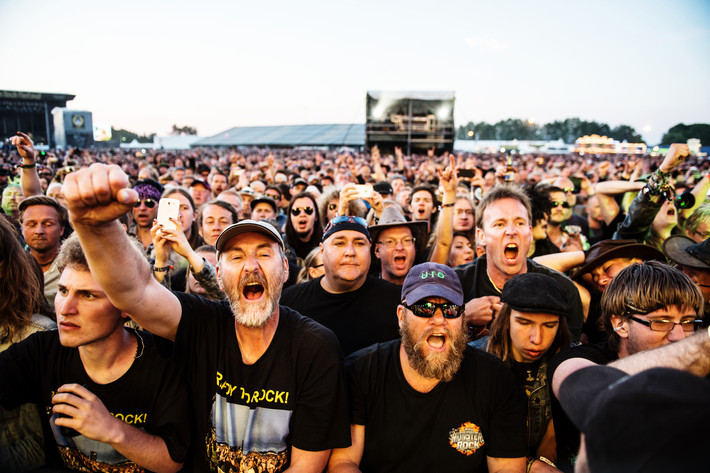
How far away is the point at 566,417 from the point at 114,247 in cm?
231

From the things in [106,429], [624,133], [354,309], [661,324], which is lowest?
[106,429]

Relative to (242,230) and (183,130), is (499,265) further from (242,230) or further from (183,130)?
(183,130)

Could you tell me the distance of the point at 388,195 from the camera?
7.38 meters

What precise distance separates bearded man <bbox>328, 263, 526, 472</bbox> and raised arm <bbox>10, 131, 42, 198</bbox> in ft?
14.2

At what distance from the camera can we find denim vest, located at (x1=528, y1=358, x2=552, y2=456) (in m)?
2.29

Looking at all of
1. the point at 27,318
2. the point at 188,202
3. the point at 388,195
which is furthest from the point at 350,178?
the point at 27,318

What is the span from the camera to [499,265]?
3.10m

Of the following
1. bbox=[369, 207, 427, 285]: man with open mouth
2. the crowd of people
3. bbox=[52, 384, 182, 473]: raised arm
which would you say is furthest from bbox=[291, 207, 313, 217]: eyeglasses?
bbox=[52, 384, 182, 473]: raised arm

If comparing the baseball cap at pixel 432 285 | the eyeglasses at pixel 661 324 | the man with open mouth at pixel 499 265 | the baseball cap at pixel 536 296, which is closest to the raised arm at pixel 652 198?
the man with open mouth at pixel 499 265

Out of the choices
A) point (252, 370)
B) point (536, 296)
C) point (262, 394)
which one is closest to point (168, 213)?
point (252, 370)

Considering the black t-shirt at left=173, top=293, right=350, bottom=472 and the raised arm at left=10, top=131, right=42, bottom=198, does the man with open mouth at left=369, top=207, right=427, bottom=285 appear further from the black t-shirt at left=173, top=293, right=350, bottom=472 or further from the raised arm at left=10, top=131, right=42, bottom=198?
the raised arm at left=10, top=131, right=42, bottom=198

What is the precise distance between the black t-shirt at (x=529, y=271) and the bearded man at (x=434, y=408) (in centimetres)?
99

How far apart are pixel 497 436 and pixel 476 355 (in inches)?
15.7

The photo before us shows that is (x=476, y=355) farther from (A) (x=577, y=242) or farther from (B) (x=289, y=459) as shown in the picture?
(A) (x=577, y=242)
